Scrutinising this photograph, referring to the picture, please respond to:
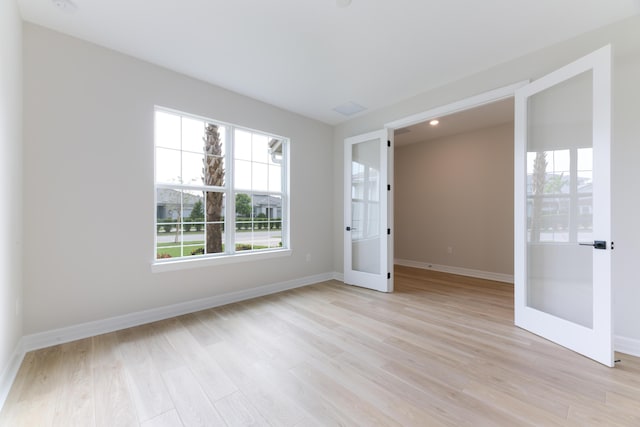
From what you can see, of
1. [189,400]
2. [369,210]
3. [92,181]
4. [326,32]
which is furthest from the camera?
[369,210]

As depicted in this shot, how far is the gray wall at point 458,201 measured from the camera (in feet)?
15.2

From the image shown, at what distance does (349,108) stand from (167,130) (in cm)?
252

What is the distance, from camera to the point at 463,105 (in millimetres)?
3113

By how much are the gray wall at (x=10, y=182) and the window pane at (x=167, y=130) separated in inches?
40.7

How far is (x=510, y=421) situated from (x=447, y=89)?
3.32 meters

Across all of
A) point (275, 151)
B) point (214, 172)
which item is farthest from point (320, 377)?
point (275, 151)

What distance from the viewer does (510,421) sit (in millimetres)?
1423

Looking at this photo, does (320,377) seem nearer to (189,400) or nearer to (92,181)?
(189,400)

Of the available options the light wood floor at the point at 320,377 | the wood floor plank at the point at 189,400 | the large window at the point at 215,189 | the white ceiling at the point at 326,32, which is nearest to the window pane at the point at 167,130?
the large window at the point at 215,189

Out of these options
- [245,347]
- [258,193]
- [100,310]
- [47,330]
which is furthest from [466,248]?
[47,330]

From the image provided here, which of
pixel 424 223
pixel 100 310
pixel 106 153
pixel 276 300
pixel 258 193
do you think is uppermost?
pixel 106 153

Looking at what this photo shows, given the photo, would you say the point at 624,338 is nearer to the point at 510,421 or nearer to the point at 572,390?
the point at 572,390

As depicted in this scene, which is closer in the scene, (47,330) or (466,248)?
(47,330)

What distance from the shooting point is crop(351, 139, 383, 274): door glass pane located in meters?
4.05
